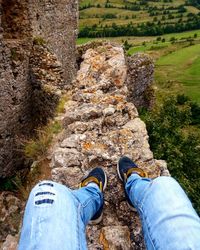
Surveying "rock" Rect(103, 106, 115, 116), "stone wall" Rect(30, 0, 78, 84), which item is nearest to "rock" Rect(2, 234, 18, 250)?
"rock" Rect(103, 106, 115, 116)

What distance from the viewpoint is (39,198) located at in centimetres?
378

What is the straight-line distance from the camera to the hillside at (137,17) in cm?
8288

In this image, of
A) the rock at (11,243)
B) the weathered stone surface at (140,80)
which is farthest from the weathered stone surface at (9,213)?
the weathered stone surface at (140,80)

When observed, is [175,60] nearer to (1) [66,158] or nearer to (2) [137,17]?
(2) [137,17]

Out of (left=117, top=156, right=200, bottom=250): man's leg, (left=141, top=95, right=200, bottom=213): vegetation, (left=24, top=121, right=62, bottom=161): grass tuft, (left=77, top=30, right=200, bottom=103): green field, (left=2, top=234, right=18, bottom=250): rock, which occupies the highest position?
(left=117, top=156, right=200, bottom=250): man's leg

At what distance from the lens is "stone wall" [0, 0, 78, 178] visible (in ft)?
28.6

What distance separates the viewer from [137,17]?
324ft

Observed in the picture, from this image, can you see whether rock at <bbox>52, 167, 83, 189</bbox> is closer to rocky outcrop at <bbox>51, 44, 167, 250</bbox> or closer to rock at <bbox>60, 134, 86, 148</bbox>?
rocky outcrop at <bbox>51, 44, 167, 250</bbox>

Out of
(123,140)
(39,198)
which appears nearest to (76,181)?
(123,140)

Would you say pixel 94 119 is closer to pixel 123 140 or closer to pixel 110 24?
pixel 123 140

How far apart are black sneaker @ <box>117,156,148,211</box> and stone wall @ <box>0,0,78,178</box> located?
4228 mm

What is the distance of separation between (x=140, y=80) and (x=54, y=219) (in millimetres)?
8593

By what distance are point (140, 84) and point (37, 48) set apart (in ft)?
11.3

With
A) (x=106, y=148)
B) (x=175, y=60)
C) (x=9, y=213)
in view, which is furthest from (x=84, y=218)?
(x=175, y=60)
